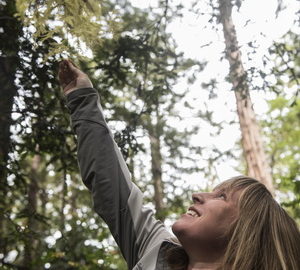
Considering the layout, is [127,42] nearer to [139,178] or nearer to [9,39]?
[9,39]

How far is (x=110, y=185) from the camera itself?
8.64ft

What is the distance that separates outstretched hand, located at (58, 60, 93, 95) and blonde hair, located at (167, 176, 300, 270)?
124cm

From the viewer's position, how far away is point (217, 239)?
8.16ft

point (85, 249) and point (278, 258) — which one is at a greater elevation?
point (278, 258)

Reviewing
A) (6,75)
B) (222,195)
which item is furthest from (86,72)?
(222,195)

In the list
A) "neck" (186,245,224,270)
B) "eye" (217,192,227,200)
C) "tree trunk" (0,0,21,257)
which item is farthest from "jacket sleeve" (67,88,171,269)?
"tree trunk" (0,0,21,257)

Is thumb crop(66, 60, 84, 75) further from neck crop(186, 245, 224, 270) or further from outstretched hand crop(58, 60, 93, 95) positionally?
neck crop(186, 245, 224, 270)

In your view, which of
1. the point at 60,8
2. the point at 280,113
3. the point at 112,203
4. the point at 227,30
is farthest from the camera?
the point at 280,113

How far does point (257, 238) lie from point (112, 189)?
986 mm

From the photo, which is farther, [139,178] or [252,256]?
[139,178]

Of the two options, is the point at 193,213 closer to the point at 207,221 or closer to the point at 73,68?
the point at 207,221

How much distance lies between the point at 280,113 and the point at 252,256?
1418 centimetres

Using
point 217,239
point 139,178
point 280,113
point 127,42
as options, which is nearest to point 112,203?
point 217,239

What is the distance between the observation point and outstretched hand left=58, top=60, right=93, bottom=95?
9.50 ft
